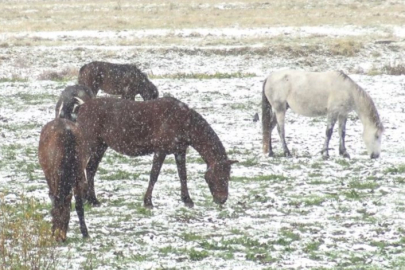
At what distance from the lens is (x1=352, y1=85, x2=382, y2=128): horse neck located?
41.5ft

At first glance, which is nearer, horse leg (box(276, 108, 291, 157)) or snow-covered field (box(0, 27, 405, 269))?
snow-covered field (box(0, 27, 405, 269))

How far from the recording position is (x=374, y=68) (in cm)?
2475

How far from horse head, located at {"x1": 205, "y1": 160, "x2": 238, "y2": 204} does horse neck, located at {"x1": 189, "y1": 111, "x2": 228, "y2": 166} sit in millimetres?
151

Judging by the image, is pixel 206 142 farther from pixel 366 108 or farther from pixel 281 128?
pixel 366 108

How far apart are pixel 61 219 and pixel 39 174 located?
395 centimetres

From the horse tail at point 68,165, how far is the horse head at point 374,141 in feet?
22.0

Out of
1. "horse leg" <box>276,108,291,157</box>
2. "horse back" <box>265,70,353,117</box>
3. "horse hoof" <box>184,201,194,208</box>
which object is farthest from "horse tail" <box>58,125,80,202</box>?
"horse back" <box>265,70,353,117</box>

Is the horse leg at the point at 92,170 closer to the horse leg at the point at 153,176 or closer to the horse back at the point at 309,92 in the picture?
the horse leg at the point at 153,176

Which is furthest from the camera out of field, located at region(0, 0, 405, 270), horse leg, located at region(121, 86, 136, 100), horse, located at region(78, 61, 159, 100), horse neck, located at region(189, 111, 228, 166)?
horse leg, located at region(121, 86, 136, 100)

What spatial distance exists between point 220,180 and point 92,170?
1.87m

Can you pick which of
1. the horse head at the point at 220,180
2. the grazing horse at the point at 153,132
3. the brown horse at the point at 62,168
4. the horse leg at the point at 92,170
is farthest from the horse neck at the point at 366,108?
the brown horse at the point at 62,168

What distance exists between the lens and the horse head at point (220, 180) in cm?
902

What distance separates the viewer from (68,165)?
24.4 ft

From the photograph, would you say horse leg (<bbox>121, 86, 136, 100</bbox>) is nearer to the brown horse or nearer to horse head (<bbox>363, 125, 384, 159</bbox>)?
horse head (<bbox>363, 125, 384, 159</bbox>)
